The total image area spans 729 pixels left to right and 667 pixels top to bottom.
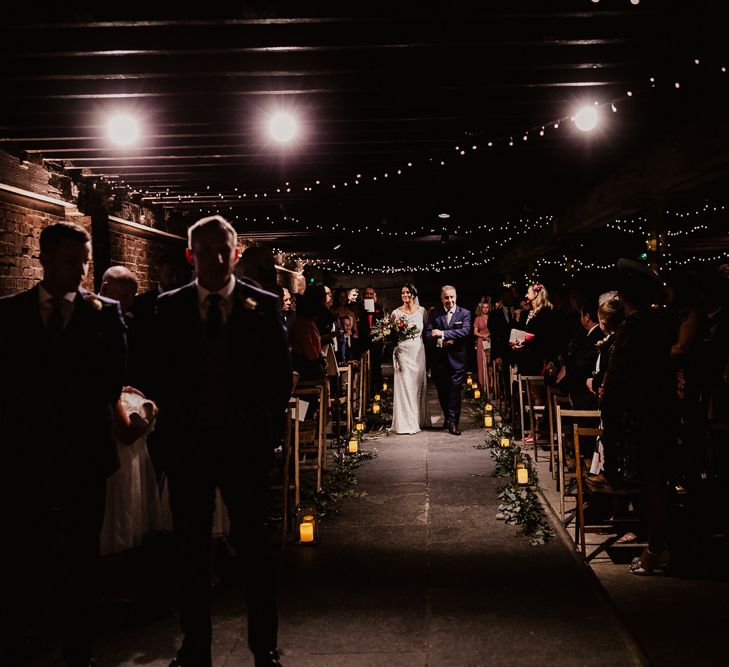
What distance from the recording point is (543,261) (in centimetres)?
2228

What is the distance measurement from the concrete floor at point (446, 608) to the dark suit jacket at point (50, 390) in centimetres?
96

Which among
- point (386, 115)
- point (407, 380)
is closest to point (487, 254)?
point (407, 380)

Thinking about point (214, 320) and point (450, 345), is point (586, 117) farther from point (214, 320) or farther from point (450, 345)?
point (214, 320)

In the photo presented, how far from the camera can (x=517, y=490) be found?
5680mm

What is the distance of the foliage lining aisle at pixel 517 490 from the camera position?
4.79m

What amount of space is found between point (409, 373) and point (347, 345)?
1.71 metres

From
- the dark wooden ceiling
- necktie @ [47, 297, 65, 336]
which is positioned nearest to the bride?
the dark wooden ceiling

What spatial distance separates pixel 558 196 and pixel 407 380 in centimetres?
618

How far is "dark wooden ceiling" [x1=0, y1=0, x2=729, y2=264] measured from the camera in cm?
439

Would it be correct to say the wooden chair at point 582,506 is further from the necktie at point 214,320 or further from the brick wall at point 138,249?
the brick wall at point 138,249

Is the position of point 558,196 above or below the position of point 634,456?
above

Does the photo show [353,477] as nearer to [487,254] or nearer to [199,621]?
[199,621]

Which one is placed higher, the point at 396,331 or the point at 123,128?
the point at 123,128

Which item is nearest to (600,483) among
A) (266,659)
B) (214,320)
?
(266,659)
